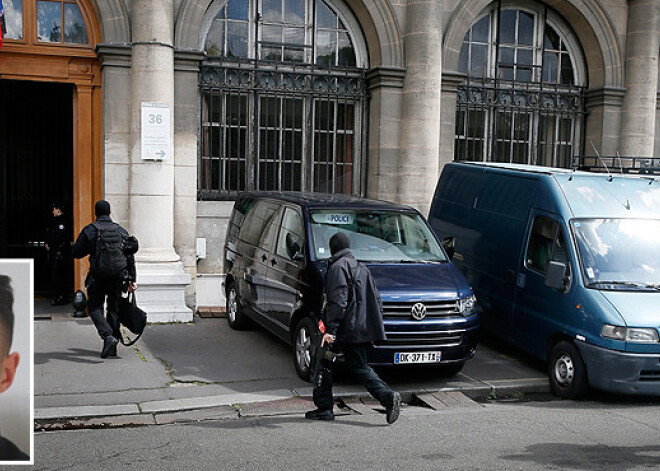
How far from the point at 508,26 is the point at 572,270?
782 cm

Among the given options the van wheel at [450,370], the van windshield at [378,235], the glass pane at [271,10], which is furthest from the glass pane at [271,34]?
the van wheel at [450,370]

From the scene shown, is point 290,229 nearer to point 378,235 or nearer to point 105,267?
point 378,235

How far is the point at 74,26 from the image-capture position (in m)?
11.4

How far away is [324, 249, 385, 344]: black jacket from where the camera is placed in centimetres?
650

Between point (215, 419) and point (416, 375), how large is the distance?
2.53 metres

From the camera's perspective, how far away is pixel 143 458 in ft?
18.6

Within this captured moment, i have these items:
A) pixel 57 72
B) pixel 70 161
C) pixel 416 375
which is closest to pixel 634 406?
pixel 416 375

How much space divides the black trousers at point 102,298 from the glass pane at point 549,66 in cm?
988

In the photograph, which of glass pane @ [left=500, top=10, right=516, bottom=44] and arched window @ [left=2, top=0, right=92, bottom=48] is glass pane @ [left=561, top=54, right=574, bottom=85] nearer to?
glass pane @ [left=500, top=10, right=516, bottom=44]

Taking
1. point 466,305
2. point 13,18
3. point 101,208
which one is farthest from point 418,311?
point 13,18

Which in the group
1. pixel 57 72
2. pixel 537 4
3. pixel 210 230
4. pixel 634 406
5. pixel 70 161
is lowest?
pixel 634 406

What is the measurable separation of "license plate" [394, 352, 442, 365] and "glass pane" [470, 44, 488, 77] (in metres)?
7.99

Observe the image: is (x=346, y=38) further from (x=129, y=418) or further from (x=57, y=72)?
(x=129, y=418)

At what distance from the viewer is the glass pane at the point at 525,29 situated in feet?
48.0
